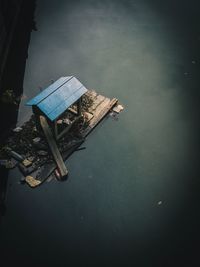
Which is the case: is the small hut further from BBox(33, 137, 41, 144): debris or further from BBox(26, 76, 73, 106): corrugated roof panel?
BBox(33, 137, 41, 144): debris

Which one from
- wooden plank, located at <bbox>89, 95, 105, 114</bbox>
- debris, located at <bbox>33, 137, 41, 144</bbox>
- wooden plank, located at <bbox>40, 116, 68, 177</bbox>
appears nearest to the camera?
wooden plank, located at <bbox>40, 116, 68, 177</bbox>

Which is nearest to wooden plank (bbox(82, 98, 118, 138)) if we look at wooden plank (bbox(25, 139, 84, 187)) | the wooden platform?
the wooden platform

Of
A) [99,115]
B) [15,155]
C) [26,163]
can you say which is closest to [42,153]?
[26,163]

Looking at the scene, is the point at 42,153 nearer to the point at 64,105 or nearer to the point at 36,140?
the point at 36,140

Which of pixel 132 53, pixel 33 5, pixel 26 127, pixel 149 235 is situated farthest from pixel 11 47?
pixel 149 235

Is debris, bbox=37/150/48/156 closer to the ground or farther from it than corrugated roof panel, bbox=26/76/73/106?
closer to the ground

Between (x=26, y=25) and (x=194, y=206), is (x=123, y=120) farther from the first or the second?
(x=26, y=25)

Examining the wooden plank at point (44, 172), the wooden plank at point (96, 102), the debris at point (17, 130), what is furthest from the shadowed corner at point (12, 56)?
the wooden plank at point (96, 102)
